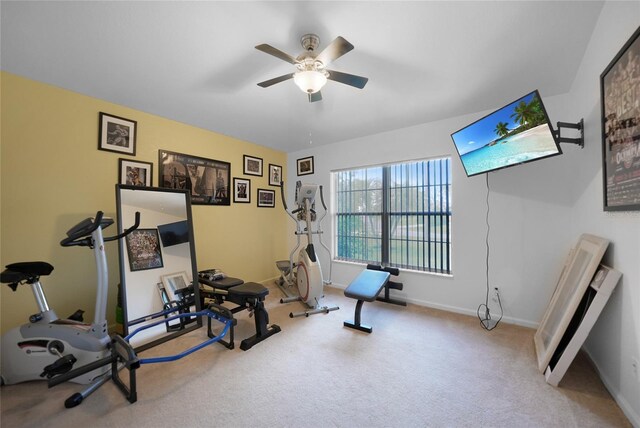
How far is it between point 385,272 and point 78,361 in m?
3.24

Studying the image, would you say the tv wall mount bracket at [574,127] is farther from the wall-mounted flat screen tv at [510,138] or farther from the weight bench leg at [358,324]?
the weight bench leg at [358,324]

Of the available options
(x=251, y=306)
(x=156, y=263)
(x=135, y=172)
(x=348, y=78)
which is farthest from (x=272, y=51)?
(x=156, y=263)

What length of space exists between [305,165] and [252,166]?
3.35 feet

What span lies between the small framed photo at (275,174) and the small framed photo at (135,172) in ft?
6.53

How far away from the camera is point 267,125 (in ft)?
11.3

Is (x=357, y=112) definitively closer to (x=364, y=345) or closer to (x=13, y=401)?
(x=364, y=345)

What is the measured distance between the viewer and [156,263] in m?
2.71

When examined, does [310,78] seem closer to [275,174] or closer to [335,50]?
[335,50]

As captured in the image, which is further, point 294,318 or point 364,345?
point 294,318

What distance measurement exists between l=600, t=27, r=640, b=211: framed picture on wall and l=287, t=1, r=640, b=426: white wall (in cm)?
11

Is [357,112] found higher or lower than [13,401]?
higher

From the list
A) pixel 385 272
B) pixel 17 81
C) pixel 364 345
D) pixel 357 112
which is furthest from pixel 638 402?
pixel 17 81

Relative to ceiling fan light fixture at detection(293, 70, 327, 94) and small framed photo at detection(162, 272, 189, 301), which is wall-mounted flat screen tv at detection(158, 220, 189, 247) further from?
ceiling fan light fixture at detection(293, 70, 327, 94)

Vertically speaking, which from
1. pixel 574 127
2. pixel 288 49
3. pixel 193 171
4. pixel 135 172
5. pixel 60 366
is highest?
pixel 288 49
